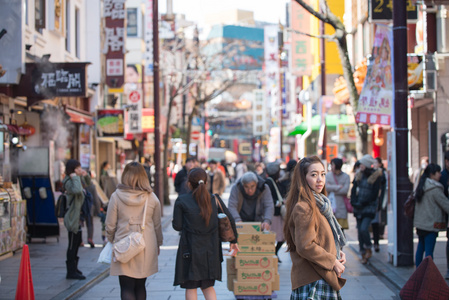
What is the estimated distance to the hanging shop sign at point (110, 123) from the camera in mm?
22484

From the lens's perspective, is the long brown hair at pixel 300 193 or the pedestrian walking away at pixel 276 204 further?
the pedestrian walking away at pixel 276 204

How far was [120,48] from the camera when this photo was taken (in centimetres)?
2120

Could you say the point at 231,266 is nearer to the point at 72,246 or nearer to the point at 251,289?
the point at 251,289

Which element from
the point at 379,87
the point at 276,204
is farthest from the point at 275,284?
the point at 379,87

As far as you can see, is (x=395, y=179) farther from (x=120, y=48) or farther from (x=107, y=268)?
(x=120, y=48)

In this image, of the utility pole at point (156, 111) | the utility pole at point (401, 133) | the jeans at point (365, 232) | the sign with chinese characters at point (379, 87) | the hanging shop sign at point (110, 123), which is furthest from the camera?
the hanging shop sign at point (110, 123)

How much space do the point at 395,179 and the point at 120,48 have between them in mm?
13157

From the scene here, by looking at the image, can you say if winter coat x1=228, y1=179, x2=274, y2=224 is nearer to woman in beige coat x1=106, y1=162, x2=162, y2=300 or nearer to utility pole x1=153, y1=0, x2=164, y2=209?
woman in beige coat x1=106, y1=162, x2=162, y2=300

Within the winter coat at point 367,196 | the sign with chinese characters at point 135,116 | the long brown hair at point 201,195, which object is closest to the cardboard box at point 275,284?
the long brown hair at point 201,195

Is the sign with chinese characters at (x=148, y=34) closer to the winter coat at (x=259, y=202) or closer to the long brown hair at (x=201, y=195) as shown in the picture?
the winter coat at (x=259, y=202)

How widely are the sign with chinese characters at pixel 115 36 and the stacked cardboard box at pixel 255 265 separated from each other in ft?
47.5

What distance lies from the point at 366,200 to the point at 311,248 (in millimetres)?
6880

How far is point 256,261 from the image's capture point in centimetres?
781

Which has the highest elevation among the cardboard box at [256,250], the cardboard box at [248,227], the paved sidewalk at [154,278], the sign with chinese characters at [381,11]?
the sign with chinese characters at [381,11]
